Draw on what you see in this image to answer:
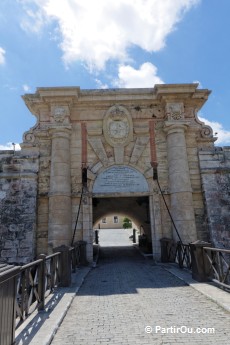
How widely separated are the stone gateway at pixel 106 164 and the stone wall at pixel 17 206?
0.03 meters

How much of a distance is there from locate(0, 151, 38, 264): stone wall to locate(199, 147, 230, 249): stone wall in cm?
630

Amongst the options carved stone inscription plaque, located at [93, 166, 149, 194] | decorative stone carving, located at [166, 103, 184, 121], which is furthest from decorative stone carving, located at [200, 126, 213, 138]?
carved stone inscription plaque, located at [93, 166, 149, 194]

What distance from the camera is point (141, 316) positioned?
4332mm

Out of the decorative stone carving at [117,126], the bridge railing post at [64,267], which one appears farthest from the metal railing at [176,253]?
the decorative stone carving at [117,126]

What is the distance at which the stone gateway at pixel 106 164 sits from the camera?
9836 mm

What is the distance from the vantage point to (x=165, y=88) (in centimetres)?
1095

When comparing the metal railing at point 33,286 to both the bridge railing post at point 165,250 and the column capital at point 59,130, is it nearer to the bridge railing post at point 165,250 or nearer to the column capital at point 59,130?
the bridge railing post at point 165,250

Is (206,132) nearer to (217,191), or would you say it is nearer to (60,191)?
(217,191)

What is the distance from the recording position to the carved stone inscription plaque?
10.5 m

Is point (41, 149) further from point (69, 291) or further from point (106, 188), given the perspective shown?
point (69, 291)

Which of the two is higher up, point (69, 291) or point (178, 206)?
point (178, 206)

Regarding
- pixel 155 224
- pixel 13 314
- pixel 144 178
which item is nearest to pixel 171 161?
pixel 144 178

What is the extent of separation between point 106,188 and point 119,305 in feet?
19.1

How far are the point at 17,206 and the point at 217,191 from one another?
736 cm
